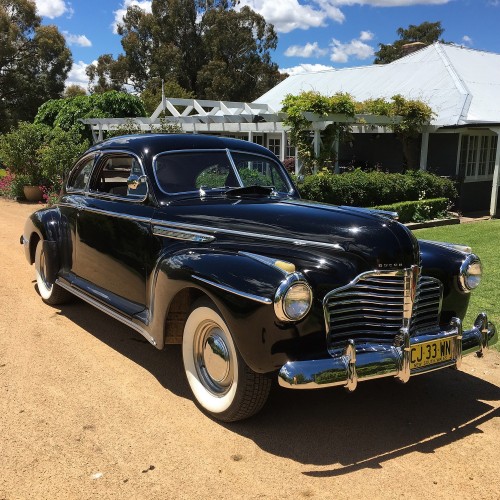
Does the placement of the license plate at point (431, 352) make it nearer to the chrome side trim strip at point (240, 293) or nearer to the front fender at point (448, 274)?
the front fender at point (448, 274)

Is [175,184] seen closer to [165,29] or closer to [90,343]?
[90,343]

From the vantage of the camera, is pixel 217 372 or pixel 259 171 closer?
pixel 217 372

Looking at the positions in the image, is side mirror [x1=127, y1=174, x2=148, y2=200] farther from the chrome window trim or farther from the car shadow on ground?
the car shadow on ground

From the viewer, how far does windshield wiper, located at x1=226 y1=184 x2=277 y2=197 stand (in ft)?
14.4

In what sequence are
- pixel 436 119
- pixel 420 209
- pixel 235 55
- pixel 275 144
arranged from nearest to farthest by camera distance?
pixel 420 209 < pixel 436 119 < pixel 275 144 < pixel 235 55

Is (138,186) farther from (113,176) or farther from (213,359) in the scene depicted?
(213,359)

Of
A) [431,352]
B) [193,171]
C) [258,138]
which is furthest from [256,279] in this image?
[258,138]

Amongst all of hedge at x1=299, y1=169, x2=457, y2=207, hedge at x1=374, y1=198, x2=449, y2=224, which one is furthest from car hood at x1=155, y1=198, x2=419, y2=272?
hedge at x1=374, y1=198, x2=449, y2=224

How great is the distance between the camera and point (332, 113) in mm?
13961

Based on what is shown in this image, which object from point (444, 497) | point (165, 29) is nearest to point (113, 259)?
point (444, 497)

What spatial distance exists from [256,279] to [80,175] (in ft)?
10.6

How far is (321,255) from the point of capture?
337cm

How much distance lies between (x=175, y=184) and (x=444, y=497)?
9.67 feet

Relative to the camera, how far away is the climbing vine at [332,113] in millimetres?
13625
